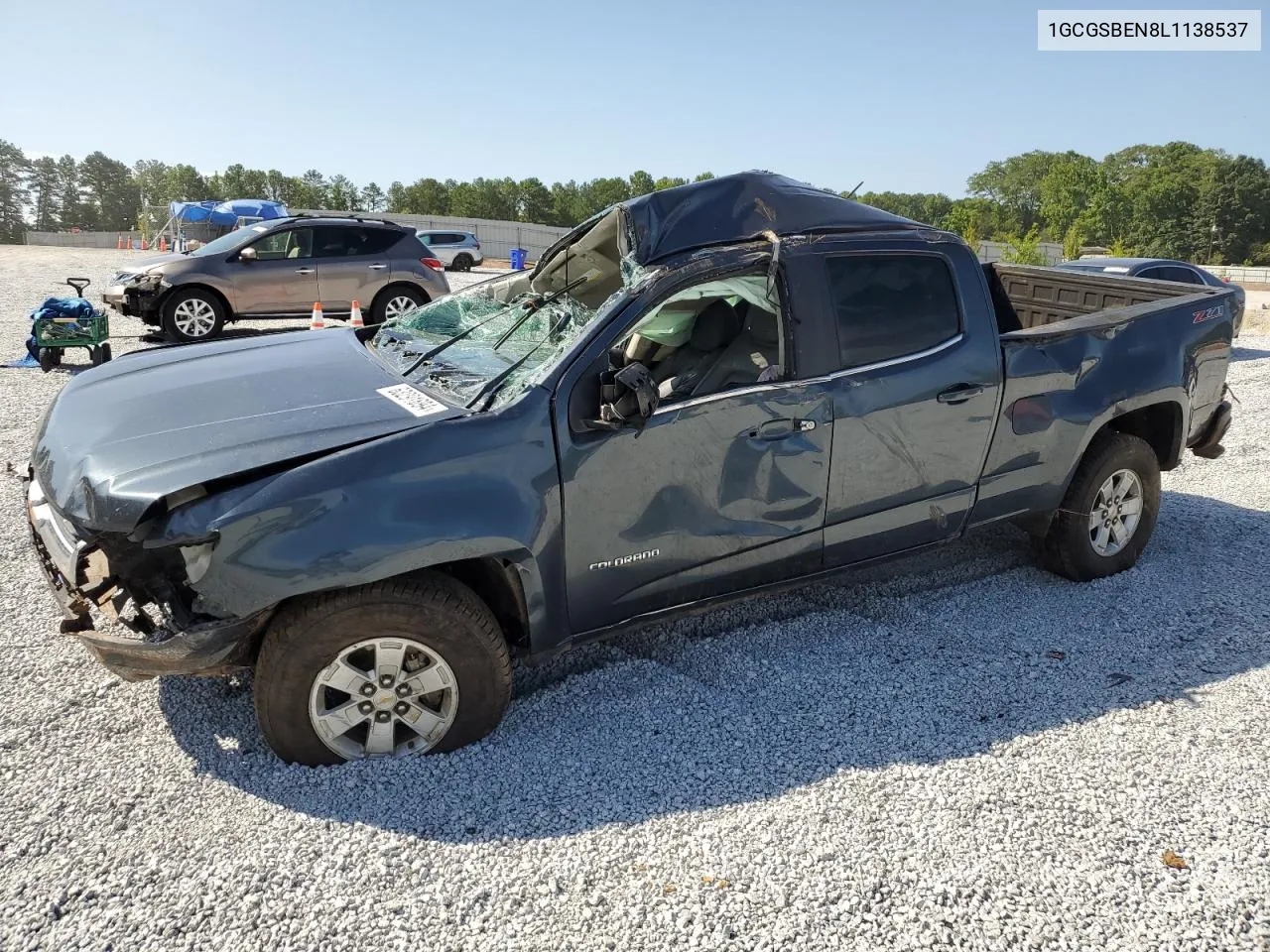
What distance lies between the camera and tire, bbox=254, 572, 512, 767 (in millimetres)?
3053

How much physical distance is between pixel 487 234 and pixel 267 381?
49044mm

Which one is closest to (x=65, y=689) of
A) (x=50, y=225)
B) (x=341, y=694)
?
(x=341, y=694)

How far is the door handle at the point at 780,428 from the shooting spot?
3.66 m

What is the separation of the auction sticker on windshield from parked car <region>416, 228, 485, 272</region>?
30.5 meters

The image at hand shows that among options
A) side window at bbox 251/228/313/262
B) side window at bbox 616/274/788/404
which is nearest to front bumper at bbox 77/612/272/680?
side window at bbox 616/274/788/404

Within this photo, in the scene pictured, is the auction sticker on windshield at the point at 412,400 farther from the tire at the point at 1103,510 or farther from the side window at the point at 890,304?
the tire at the point at 1103,510

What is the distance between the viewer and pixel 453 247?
33.1 metres

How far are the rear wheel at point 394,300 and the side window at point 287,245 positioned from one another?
1.04 metres

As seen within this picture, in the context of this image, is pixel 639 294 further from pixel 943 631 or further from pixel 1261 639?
pixel 1261 639

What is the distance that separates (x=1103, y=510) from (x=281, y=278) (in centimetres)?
1046

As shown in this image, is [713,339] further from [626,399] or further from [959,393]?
[959,393]

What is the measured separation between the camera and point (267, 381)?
3.78 m

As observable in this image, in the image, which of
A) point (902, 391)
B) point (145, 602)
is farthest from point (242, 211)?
point (902, 391)

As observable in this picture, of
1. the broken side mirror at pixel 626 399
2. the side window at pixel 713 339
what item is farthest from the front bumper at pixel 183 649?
the side window at pixel 713 339
